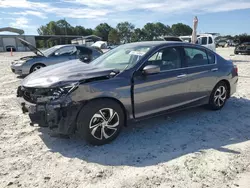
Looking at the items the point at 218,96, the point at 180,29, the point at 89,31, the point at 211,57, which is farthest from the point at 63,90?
the point at 180,29

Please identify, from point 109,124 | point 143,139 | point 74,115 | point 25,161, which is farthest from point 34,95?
point 143,139

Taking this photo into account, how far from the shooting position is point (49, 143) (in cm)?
359

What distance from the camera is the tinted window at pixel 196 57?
4450 millimetres

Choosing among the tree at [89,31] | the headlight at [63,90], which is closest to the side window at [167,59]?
the headlight at [63,90]

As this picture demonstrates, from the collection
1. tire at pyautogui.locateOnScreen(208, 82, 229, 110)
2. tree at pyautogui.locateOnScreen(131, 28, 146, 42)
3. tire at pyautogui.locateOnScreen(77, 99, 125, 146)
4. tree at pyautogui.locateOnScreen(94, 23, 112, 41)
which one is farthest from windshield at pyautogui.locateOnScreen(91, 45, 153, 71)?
tree at pyautogui.locateOnScreen(94, 23, 112, 41)

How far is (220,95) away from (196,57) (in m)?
1.10

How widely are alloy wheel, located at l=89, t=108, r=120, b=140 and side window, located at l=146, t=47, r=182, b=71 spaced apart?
1181 millimetres

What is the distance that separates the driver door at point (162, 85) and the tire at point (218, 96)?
88 centimetres

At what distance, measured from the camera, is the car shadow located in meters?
3.19

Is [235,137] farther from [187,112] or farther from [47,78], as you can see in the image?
[47,78]

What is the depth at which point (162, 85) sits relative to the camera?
13.0 ft

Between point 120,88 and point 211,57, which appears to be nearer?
point 120,88

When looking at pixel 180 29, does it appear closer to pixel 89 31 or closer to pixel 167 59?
pixel 89 31

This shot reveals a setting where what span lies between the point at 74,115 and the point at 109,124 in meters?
0.58
